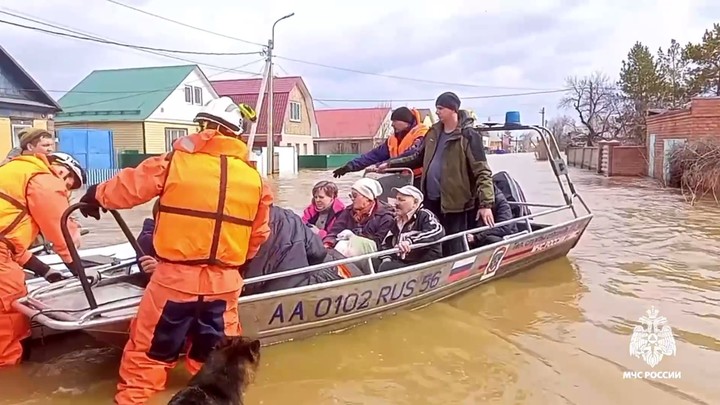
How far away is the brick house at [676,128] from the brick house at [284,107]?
20953 mm

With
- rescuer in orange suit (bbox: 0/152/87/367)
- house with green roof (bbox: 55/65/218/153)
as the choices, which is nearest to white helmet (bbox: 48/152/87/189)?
rescuer in orange suit (bbox: 0/152/87/367)

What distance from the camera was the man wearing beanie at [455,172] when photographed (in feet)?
19.5

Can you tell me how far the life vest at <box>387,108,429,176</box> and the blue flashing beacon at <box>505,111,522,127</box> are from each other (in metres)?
0.92

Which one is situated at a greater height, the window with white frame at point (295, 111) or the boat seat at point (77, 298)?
the window with white frame at point (295, 111)

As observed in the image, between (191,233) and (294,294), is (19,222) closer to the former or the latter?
(191,233)

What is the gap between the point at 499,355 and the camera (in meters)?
4.75

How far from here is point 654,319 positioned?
5609 millimetres

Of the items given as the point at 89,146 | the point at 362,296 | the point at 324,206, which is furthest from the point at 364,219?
the point at 89,146

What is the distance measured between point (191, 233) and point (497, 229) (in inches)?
165

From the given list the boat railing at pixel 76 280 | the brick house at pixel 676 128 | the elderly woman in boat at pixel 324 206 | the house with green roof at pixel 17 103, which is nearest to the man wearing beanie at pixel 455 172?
the elderly woman in boat at pixel 324 206

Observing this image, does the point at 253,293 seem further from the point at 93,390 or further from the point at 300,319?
the point at 93,390

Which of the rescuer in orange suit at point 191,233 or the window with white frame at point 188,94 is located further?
the window with white frame at point 188,94

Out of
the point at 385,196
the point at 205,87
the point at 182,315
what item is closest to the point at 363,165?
the point at 385,196

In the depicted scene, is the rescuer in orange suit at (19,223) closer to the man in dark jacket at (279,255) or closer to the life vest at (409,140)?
the man in dark jacket at (279,255)
